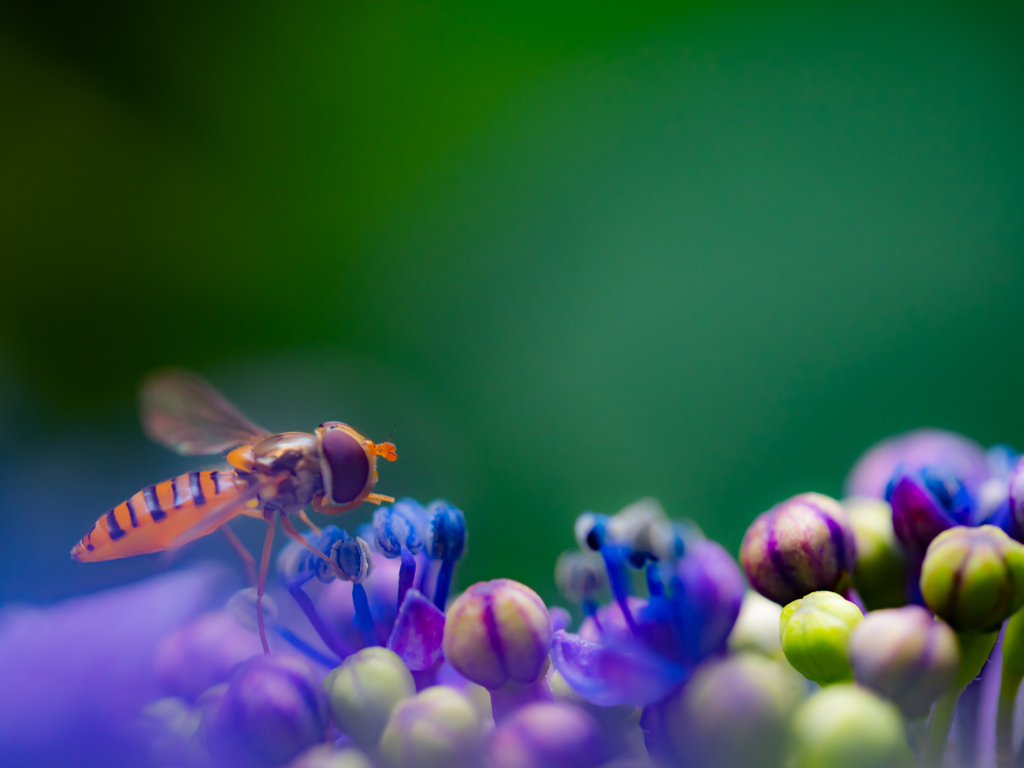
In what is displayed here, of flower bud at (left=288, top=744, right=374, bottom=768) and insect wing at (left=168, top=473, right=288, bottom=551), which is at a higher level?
insect wing at (left=168, top=473, right=288, bottom=551)

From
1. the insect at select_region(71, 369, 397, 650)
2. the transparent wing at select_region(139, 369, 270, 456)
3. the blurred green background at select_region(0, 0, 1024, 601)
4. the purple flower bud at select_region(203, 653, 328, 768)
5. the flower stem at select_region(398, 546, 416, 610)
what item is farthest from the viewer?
the blurred green background at select_region(0, 0, 1024, 601)

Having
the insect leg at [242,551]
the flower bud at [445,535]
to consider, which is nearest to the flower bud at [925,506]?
the flower bud at [445,535]

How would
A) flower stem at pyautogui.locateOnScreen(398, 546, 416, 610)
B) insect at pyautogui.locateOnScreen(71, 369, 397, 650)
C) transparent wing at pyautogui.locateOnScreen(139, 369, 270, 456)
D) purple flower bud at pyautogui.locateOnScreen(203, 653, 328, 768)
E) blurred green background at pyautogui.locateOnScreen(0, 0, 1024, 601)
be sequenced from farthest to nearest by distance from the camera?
1. blurred green background at pyautogui.locateOnScreen(0, 0, 1024, 601)
2. transparent wing at pyautogui.locateOnScreen(139, 369, 270, 456)
3. insect at pyautogui.locateOnScreen(71, 369, 397, 650)
4. flower stem at pyautogui.locateOnScreen(398, 546, 416, 610)
5. purple flower bud at pyautogui.locateOnScreen(203, 653, 328, 768)

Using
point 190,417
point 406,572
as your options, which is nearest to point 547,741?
point 406,572

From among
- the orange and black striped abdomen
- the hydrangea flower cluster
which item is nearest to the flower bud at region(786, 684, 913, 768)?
the hydrangea flower cluster

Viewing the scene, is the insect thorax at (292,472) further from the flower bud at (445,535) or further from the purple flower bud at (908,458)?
the purple flower bud at (908,458)

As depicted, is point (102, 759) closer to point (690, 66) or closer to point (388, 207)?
point (388, 207)

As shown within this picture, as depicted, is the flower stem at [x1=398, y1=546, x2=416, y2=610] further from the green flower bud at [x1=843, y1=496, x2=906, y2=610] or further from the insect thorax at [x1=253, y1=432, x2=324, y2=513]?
the green flower bud at [x1=843, y1=496, x2=906, y2=610]

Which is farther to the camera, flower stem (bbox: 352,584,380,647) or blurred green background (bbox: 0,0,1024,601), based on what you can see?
blurred green background (bbox: 0,0,1024,601)

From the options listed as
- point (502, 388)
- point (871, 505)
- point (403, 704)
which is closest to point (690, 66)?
point (502, 388)

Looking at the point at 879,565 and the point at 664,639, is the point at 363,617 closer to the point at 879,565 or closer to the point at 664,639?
the point at 664,639
